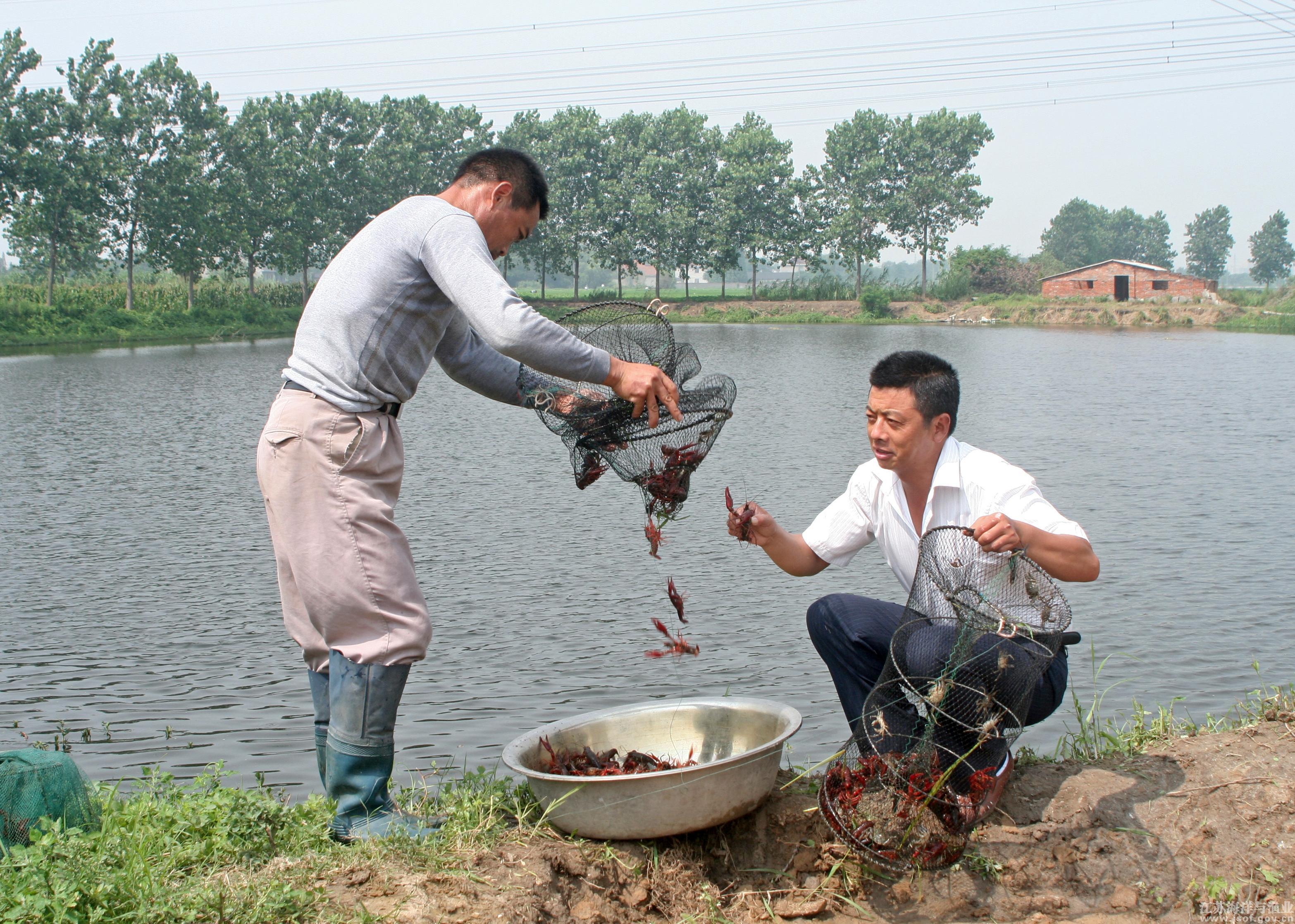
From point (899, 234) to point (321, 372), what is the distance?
83184 millimetres

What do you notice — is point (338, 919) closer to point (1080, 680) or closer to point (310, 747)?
point (310, 747)

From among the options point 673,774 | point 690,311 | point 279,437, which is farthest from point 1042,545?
point 690,311

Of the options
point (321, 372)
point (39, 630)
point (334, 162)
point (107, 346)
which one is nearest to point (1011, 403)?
point (39, 630)

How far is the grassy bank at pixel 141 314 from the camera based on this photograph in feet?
121

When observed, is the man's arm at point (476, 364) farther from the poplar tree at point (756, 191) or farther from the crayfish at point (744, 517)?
the poplar tree at point (756, 191)

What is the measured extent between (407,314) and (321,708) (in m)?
1.31

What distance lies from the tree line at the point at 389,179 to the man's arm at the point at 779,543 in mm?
42832

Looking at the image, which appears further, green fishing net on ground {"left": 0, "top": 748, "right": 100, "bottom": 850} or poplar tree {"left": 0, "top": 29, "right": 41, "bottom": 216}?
poplar tree {"left": 0, "top": 29, "right": 41, "bottom": 216}

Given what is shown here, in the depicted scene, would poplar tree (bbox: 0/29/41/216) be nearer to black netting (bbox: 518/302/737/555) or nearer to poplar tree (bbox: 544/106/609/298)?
poplar tree (bbox: 544/106/609/298)

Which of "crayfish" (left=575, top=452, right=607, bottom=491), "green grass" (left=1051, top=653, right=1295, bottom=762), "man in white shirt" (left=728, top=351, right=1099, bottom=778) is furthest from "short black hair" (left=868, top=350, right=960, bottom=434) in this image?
"green grass" (left=1051, top=653, right=1295, bottom=762)

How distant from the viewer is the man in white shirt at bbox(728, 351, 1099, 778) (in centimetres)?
343

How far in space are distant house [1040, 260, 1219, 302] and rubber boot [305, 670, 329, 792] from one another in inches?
2588

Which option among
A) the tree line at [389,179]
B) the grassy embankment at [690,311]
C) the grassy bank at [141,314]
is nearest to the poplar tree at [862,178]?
the tree line at [389,179]

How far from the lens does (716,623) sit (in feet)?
23.5
